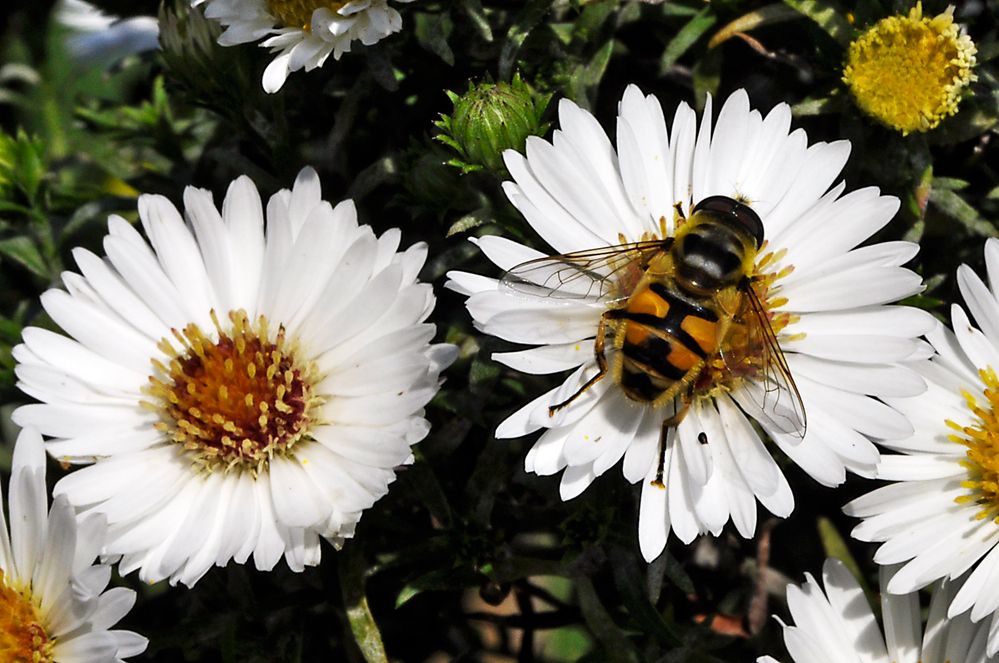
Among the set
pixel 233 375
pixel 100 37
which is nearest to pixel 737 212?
pixel 233 375

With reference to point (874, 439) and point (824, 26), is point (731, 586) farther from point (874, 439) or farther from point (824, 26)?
point (824, 26)

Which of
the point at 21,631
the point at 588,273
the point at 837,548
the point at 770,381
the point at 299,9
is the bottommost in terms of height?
the point at 21,631

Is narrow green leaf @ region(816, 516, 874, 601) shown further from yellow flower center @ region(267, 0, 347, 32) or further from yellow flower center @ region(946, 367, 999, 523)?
yellow flower center @ region(267, 0, 347, 32)

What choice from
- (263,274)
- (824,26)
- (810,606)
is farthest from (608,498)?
(824,26)

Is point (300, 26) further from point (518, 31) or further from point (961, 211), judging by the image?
point (961, 211)

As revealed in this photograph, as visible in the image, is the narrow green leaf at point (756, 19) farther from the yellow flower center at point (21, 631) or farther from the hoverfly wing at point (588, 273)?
the yellow flower center at point (21, 631)

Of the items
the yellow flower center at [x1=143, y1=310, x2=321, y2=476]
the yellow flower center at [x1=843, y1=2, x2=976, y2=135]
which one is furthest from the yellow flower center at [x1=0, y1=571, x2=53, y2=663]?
the yellow flower center at [x1=843, y1=2, x2=976, y2=135]

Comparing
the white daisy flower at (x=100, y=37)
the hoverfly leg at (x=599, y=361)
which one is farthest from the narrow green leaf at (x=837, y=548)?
the white daisy flower at (x=100, y=37)
